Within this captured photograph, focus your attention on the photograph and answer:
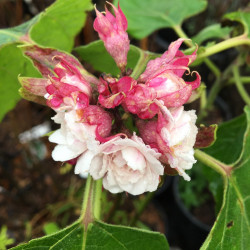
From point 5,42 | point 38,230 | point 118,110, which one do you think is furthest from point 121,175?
point 38,230

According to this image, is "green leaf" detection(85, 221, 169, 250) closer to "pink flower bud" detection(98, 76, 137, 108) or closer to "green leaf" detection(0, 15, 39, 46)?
"pink flower bud" detection(98, 76, 137, 108)

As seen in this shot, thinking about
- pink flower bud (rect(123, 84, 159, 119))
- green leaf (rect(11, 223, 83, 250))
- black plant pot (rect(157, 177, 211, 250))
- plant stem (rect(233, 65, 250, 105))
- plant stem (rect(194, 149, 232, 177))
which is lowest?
black plant pot (rect(157, 177, 211, 250))

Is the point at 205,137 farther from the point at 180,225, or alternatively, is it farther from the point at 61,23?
the point at 180,225

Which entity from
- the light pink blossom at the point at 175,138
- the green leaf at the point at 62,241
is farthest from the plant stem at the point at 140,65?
the green leaf at the point at 62,241

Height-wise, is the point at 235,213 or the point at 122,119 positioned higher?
the point at 122,119

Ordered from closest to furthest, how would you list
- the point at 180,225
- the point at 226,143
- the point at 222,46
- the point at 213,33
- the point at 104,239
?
the point at 104,239 → the point at 222,46 → the point at 226,143 → the point at 213,33 → the point at 180,225

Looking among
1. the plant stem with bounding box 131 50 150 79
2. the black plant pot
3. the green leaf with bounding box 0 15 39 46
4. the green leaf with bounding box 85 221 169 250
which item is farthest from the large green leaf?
the black plant pot

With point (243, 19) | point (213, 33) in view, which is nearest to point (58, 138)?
point (243, 19)

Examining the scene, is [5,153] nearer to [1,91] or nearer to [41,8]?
[41,8]
